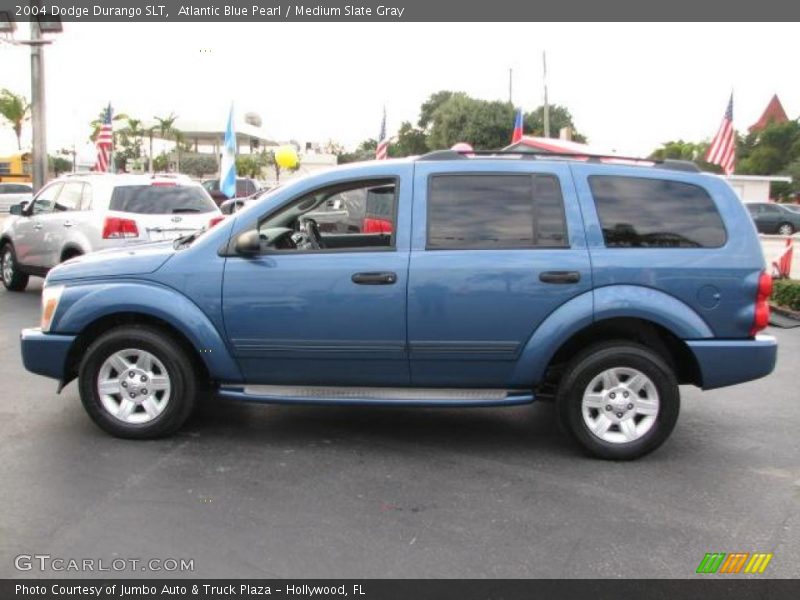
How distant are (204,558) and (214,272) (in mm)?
1955

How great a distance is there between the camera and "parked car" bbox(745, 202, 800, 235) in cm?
2925

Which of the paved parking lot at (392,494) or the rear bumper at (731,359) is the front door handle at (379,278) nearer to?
the paved parking lot at (392,494)

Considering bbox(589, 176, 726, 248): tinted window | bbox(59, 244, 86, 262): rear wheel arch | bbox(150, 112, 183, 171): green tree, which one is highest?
bbox(150, 112, 183, 171): green tree

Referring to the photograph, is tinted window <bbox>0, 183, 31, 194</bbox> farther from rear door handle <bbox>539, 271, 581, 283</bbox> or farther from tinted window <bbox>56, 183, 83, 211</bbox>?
rear door handle <bbox>539, 271, 581, 283</bbox>

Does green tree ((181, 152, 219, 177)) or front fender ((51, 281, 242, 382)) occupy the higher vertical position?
green tree ((181, 152, 219, 177))

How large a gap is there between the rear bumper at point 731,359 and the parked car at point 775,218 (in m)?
27.0

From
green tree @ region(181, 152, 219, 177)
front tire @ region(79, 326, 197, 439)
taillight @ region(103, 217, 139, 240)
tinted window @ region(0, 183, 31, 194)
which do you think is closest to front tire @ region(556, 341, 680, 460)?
front tire @ region(79, 326, 197, 439)

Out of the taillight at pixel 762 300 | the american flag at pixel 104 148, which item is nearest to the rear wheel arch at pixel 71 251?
the taillight at pixel 762 300

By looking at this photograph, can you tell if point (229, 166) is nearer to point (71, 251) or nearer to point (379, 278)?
point (71, 251)

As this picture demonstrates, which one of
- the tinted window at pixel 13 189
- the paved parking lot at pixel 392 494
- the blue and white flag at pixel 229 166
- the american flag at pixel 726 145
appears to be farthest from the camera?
the tinted window at pixel 13 189

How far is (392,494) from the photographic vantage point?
4.27 m

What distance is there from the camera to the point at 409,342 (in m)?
4.78

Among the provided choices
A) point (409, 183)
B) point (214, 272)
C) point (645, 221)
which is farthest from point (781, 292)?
point (214, 272)

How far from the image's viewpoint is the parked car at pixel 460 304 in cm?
473
